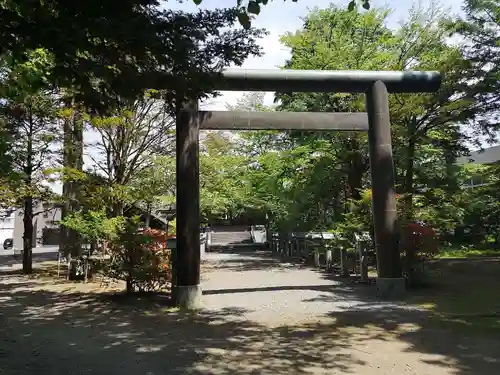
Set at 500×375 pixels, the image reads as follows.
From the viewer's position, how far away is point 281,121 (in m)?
10.0

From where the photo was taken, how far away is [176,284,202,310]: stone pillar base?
28.8 feet

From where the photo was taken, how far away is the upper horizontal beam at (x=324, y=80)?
9.45m

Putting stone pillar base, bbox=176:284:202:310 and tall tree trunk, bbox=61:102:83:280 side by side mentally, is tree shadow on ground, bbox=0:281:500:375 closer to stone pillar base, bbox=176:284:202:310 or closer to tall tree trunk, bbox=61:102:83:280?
stone pillar base, bbox=176:284:202:310

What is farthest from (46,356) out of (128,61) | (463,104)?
(463,104)

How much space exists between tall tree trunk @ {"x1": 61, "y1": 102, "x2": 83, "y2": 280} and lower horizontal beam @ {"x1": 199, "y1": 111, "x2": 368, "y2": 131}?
18.4 feet

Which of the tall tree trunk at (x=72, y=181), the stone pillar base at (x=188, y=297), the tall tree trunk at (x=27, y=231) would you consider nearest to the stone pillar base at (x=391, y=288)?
the stone pillar base at (x=188, y=297)

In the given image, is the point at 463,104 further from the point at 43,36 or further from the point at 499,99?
the point at 43,36

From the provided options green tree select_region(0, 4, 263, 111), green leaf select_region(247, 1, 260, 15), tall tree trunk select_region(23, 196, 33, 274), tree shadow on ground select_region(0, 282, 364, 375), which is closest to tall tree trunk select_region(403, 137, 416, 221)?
tree shadow on ground select_region(0, 282, 364, 375)

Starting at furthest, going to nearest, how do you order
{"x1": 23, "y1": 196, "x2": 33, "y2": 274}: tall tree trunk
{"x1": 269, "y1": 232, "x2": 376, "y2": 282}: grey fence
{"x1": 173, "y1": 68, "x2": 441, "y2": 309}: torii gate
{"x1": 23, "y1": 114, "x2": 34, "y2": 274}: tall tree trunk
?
{"x1": 23, "y1": 196, "x2": 33, "y2": 274}: tall tree trunk, {"x1": 23, "y1": 114, "x2": 34, "y2": 274}: tall tree trunk, {"x1": 269, "y1": 232, "x2": 376, "y2": 282}: grey fence, {"x1": 173, "y1": 68, "x2": 441, "y2": 309}: torii gate

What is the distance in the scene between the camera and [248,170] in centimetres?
2123

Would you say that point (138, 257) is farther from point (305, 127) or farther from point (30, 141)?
point (30, 141)

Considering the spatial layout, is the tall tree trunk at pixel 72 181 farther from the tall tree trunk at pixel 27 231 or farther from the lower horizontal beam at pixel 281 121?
the lower horizontal beam at pixel 281 121

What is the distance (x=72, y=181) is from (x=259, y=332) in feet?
30.8

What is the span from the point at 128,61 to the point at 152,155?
29.9ft
